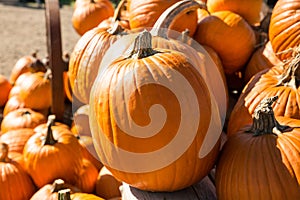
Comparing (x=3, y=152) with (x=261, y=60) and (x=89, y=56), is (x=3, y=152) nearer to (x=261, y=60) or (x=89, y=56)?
(x=89, y=56)

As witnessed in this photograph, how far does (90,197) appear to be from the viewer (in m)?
1.44

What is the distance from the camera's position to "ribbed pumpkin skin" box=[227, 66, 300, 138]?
1152 mm

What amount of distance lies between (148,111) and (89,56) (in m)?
0.82

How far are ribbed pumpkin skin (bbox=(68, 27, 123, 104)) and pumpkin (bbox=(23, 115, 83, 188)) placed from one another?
192 mm

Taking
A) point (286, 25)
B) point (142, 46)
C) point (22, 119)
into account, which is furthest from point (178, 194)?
Result: point (22, 119)

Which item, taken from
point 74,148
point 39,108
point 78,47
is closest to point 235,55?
point 78,47

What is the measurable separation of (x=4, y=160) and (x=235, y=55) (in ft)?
3.59

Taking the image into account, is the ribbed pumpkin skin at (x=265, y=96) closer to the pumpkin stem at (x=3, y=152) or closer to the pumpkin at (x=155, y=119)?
the pumpkin at (x=155, y=119)

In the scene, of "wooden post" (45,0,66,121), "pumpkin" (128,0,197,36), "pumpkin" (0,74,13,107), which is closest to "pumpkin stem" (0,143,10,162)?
"wooden post" (45,0,66,121)

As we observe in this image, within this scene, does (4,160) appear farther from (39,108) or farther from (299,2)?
(299,2)

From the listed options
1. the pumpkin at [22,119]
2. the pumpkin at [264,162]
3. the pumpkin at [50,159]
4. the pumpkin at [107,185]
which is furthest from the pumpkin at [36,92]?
the pumpkin at [264,162]

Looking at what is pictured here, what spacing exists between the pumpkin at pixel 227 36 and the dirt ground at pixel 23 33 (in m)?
3.58

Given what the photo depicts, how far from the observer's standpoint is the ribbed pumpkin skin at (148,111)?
0.95 m

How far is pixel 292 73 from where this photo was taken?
1.17m
